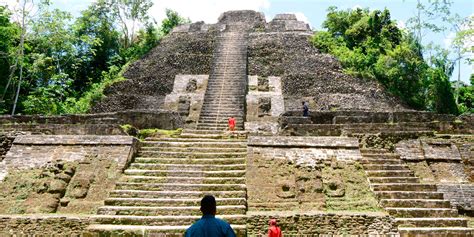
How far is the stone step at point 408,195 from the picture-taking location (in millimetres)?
8016

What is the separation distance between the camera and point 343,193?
812cm

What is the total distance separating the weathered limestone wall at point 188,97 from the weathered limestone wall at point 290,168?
217 inches

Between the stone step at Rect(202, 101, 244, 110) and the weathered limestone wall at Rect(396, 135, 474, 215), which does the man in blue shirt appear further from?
the stone step at Rect(202, 101, 244, 110)

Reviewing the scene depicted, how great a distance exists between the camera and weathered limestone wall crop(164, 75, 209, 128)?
14992mm

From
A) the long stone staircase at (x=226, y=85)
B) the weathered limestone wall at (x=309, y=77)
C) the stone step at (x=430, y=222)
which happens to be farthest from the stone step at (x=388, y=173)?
the weathered limestone wall at (x=309, y=77)

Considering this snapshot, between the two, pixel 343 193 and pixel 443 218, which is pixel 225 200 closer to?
pixel 343 193

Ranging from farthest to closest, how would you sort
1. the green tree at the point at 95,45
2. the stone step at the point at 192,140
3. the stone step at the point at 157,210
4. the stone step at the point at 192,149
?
the green tree at the point at 95,45 < the stone step at the point at 192,140 < the stone step at the point at 192,149 < the stone step at the point at 157,210

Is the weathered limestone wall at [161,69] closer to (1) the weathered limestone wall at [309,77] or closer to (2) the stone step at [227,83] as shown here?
(2) the stone step at [227,83]

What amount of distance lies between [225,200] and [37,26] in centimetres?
1373

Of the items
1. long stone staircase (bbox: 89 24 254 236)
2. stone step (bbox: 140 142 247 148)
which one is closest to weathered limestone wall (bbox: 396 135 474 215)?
stone step (bbox: 140 142 247 148)

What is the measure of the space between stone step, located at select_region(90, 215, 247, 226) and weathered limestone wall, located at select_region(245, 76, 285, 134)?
601 cm

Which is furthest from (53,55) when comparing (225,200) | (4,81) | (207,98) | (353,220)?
(353,220)

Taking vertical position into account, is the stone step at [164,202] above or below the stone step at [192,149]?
below

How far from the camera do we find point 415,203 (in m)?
7.87
